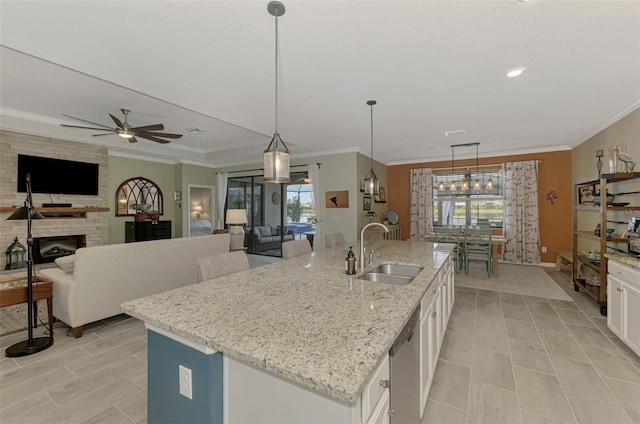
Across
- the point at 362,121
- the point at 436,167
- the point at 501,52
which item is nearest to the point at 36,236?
the point at 362,121

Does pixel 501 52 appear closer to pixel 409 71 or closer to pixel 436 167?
pixel 409 71

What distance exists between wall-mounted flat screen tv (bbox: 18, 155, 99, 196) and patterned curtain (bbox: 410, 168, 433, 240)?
7.34 meters

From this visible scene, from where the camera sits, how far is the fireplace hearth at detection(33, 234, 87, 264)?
5078 mm

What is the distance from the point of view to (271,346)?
98 cm

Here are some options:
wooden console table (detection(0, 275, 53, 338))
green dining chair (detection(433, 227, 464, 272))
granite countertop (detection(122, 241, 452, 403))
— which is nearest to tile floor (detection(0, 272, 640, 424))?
wooden console table (detection(0, 275, 53, 338))

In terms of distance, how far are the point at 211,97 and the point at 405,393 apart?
3.49m

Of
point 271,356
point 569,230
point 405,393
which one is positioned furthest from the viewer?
point 569,230

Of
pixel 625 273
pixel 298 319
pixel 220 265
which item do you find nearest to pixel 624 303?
pixel 625 273

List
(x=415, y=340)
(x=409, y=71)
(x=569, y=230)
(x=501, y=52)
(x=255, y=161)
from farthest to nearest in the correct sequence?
1. (x=255, y=161)
2. (x=569, y=230)
3. (x=409, y=71)
4. (x=501, y=52)
5. (x=415, y=340)

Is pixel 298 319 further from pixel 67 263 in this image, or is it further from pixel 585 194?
pixel 585 194

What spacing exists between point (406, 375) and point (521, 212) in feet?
20.8

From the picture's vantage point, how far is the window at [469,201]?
6477mm

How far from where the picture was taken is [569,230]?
19.1 ft

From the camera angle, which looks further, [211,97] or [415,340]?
[211,97]
